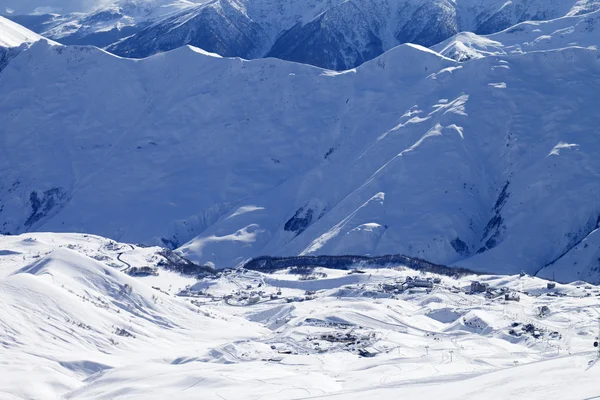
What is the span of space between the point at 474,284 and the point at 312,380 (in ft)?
→ 231

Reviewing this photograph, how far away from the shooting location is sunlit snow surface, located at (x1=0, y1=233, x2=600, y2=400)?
8588 centimetres

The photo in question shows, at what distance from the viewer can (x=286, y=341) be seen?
114m

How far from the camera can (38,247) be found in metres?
190

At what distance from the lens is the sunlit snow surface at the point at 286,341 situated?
85875mm

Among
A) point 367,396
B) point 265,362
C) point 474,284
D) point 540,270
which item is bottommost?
point 540,270

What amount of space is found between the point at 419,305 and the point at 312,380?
54.2 meters

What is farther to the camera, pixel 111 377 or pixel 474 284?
pixel 474 284

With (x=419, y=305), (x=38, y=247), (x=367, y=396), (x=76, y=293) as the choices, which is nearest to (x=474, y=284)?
A: (x=419, y=305)

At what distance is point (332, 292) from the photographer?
6201 inches

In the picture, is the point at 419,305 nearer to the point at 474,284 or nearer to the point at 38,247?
the point at 474,284

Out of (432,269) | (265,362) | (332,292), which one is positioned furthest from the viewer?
(432,269)

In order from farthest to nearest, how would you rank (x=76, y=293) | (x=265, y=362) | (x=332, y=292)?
(x=332, y=292) < (x=76, y=293) < (x=265, y=362)

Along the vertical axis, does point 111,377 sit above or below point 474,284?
above

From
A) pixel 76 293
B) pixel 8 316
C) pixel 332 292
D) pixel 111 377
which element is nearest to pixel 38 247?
pixel 332 292
